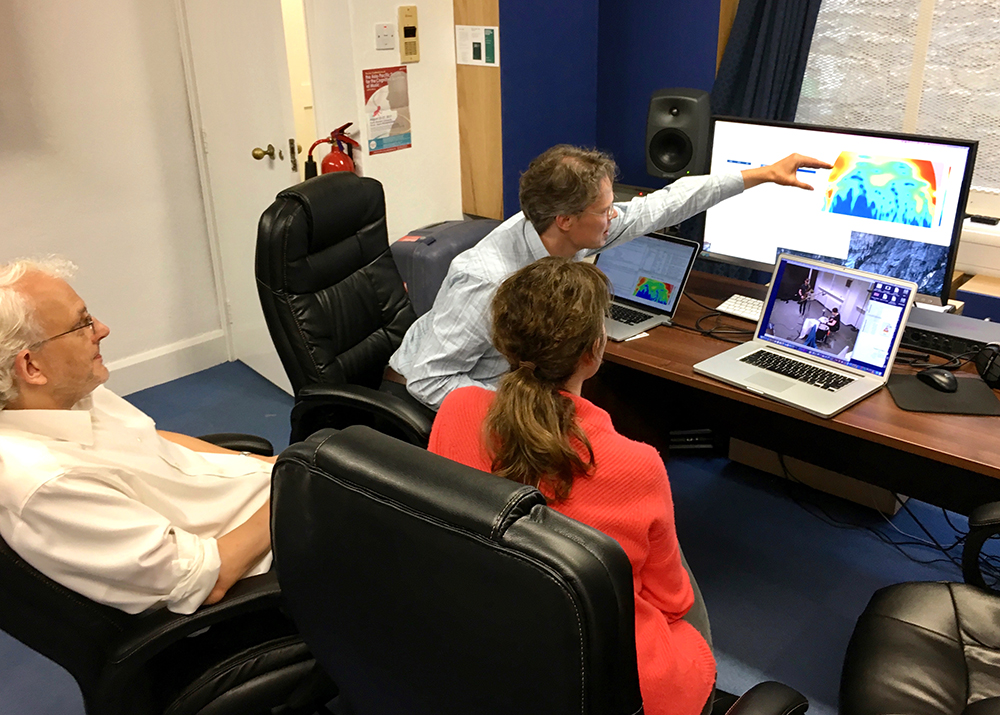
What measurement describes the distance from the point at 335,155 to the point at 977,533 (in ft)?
7.67

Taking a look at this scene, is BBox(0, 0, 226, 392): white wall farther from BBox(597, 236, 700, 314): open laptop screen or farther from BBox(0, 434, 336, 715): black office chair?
BBox(0, 434, 336, 715): black office chair

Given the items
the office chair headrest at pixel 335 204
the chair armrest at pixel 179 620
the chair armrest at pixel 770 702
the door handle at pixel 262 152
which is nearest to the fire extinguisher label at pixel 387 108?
the door handle at pixel 262 152

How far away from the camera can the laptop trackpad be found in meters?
1.98

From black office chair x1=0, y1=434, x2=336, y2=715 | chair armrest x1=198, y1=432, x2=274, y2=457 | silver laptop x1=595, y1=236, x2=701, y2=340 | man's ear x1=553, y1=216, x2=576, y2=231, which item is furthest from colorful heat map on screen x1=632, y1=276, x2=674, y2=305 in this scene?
Answer: black office chair x1=0, y1=434, x2=336, y2=715

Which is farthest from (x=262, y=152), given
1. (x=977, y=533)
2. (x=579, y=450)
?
(x=977, y=533)

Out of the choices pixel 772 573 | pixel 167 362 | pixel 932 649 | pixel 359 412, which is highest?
pixel 359 412

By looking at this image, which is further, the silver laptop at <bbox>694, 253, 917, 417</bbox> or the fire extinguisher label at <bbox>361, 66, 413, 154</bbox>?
the fire extinguisher label at <bbox>361, 66, 413, 154</bbox>

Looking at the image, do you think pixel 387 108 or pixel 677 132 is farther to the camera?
pixel 387 108

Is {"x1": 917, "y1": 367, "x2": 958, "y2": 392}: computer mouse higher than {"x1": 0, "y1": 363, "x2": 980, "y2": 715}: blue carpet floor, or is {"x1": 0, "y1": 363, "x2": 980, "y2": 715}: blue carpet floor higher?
{"x1": 917, "y1": 367, "x2": 958, "y2": 392}: computer mouse

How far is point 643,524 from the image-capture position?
48.9 inches

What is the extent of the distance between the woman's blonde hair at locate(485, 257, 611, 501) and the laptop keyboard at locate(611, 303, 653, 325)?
3.45ft

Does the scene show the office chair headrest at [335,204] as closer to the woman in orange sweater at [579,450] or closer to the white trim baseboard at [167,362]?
the woman in orange sweater at [579,450]

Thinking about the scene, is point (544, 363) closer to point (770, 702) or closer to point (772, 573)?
point (770, 702)

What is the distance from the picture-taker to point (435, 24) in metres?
3.24
